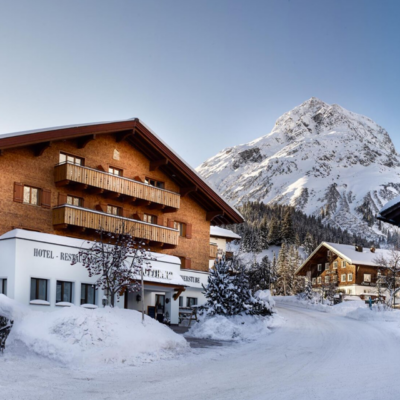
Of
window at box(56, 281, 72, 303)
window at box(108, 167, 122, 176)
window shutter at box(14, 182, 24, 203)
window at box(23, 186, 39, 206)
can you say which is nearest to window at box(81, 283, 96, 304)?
window at box(56, 281, 72, 303)

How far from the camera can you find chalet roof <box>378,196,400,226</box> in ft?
42.5

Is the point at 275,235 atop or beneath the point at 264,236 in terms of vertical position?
atop

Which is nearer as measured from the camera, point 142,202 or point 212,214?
point 142,202

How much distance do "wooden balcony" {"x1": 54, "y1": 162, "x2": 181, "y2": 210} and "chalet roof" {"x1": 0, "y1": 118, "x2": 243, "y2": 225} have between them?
1.65 metres

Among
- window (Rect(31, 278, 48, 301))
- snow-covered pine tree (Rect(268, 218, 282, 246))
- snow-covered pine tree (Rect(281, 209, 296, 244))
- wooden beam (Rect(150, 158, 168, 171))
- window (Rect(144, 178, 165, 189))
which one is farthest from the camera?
snow-covered pine tree (Rect(268, 218, 282, 246))

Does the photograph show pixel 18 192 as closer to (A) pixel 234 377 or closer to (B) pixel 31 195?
(B) pixel 31 195

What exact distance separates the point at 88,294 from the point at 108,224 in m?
4.50

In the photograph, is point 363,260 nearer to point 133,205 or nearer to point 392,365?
point 133,205

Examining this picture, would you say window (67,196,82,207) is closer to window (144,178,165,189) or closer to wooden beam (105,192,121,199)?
wooden beam (105,192,121,199)

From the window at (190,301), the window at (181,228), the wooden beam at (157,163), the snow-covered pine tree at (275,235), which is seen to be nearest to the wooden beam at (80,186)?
the wooden beam at (157,163)

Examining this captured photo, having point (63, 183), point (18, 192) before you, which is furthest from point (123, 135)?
point (18, 192)

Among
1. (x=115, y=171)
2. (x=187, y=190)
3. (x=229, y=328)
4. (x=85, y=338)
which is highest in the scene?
(x=115, y=171)

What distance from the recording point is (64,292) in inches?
1120

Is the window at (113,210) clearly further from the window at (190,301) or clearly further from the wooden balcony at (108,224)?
the window at (190,301)
